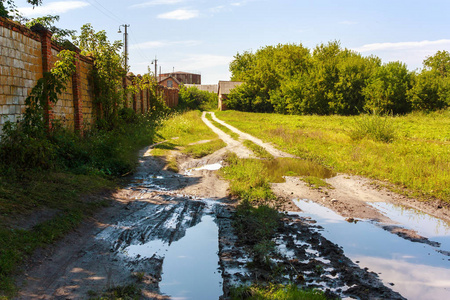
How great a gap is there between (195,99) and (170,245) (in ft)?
195

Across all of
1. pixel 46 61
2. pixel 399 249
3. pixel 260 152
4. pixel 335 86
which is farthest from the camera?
pixel 335 86

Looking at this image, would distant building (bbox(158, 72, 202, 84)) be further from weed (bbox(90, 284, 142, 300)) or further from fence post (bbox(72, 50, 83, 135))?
weed (bbox(90, 284, 142, 300))

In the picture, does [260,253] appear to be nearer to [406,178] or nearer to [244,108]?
[406,178]

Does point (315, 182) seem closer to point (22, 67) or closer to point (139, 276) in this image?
point (139, 276)

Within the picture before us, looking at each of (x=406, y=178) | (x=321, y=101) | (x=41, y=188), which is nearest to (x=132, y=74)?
(x=41, y=188)

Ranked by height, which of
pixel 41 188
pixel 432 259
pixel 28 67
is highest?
pixel 28 67

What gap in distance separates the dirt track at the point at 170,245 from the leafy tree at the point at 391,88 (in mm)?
34047

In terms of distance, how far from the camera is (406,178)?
938cm

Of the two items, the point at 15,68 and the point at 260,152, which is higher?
the point at 15,68

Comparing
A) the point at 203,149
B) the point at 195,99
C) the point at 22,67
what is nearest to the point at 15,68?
the point at 22,67

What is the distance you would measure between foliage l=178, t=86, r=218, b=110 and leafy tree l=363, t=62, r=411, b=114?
1096 inches

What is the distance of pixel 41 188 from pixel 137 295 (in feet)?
13.5

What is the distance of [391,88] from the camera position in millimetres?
39031

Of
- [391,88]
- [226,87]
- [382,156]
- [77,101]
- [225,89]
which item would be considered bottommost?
[382,156]
